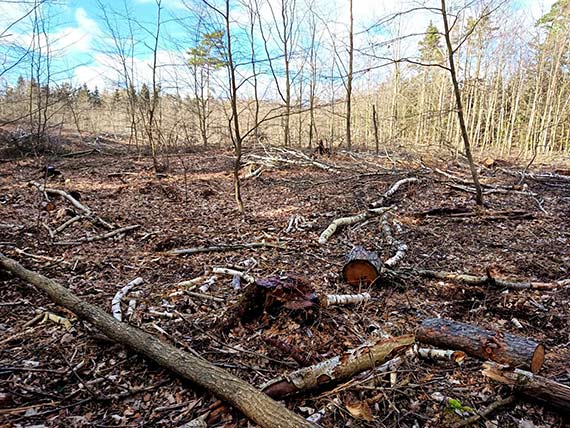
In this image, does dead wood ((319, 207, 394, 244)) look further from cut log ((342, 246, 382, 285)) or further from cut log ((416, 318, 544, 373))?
cut log ((416, 318, 544, 373))

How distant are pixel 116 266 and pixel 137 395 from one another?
262 cm

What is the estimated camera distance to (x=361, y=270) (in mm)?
4094

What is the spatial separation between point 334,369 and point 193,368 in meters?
1.00

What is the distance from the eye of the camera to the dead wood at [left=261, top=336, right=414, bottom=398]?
7.63 feet

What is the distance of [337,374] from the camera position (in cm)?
244

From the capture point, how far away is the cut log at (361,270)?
4.07m

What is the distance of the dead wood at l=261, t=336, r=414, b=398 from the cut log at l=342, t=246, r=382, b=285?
52.8 inches

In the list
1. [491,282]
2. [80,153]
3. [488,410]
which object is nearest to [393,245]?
[491,282]

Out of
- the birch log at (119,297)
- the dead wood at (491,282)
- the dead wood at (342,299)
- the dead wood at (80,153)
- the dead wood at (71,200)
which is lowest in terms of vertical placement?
the birch log at (119,297)

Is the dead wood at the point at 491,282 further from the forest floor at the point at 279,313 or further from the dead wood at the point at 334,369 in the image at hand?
the dead wood at the point at 334,369

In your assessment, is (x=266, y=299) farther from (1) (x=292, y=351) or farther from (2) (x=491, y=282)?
(2) (x=491, y=282)

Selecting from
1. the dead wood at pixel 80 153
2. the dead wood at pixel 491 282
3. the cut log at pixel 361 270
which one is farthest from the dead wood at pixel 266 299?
the dead wood at pixel 80 153

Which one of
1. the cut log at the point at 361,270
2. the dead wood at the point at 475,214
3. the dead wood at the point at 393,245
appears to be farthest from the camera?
the dead wood at the point at 475,214

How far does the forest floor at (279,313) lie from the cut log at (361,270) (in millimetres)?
123
